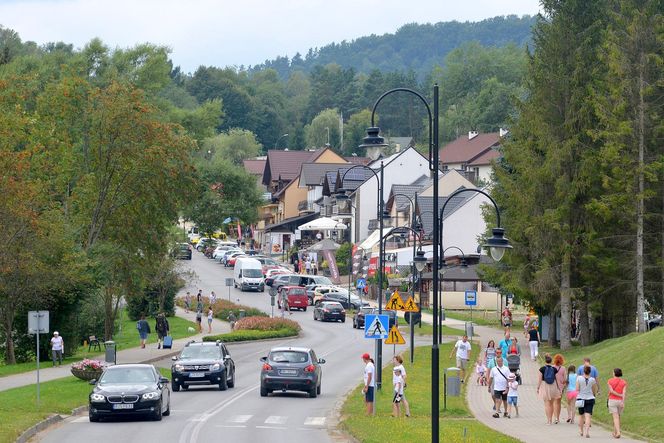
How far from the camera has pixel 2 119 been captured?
46.5 metres

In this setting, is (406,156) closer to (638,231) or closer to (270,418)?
(638,231)

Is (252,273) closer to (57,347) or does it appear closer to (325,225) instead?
(325,225)

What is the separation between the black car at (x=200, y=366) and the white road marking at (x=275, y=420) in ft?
21.3

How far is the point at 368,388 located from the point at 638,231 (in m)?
21.9

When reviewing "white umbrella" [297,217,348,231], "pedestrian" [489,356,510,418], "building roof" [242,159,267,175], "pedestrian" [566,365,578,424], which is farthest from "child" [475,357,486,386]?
"building roof" [242,159,267,175]

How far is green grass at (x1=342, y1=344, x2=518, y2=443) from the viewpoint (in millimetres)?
24406

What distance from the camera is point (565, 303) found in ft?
170

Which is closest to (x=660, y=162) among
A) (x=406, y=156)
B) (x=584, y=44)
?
(x=584, y=44)

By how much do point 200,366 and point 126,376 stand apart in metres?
7.76

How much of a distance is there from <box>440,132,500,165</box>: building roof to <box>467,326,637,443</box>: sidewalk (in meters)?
92.4

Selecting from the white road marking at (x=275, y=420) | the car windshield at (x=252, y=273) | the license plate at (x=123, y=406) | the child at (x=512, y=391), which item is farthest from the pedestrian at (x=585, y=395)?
the car windshield at (x=252, y=273)

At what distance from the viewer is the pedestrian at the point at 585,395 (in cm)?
2581

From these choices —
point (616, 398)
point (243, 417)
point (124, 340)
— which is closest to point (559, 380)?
point (616, 398)

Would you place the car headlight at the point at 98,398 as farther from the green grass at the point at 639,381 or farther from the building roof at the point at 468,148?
the building roof at the point at 468,148
